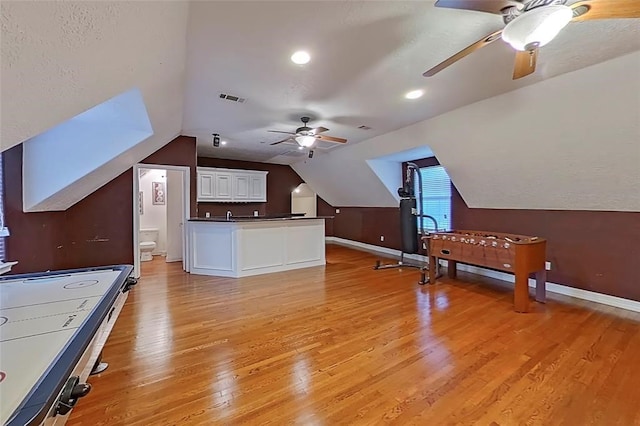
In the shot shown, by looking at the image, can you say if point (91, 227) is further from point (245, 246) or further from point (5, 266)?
point (245, 246)

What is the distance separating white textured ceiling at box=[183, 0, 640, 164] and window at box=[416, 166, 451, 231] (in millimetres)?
2037

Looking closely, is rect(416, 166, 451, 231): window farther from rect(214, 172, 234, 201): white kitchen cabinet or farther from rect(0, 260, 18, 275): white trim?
rect(0, 260, 18, 275): white trim

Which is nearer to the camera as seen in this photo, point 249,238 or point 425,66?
point 425,66

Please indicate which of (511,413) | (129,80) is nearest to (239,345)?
(511,413)

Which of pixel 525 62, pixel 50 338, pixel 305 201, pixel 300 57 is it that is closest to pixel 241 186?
pixel 305 201

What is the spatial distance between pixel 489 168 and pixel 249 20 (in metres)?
4.08

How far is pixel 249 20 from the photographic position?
7.32 ft

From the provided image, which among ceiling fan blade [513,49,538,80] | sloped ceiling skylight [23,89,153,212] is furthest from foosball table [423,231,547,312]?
sloped ceiling skylight [23,89,153,212]

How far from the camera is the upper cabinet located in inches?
296

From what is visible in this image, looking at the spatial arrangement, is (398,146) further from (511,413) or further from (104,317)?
(104,317)

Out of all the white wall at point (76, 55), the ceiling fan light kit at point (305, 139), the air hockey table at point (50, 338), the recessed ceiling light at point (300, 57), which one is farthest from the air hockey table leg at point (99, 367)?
the ceiling fan light kit at point (305, 139)

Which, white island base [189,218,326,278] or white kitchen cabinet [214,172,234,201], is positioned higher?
white kitchen cabinet [214,172,234,201]

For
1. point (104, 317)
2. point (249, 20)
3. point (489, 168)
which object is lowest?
point (104, 317)

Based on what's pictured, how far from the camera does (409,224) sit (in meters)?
5.80
